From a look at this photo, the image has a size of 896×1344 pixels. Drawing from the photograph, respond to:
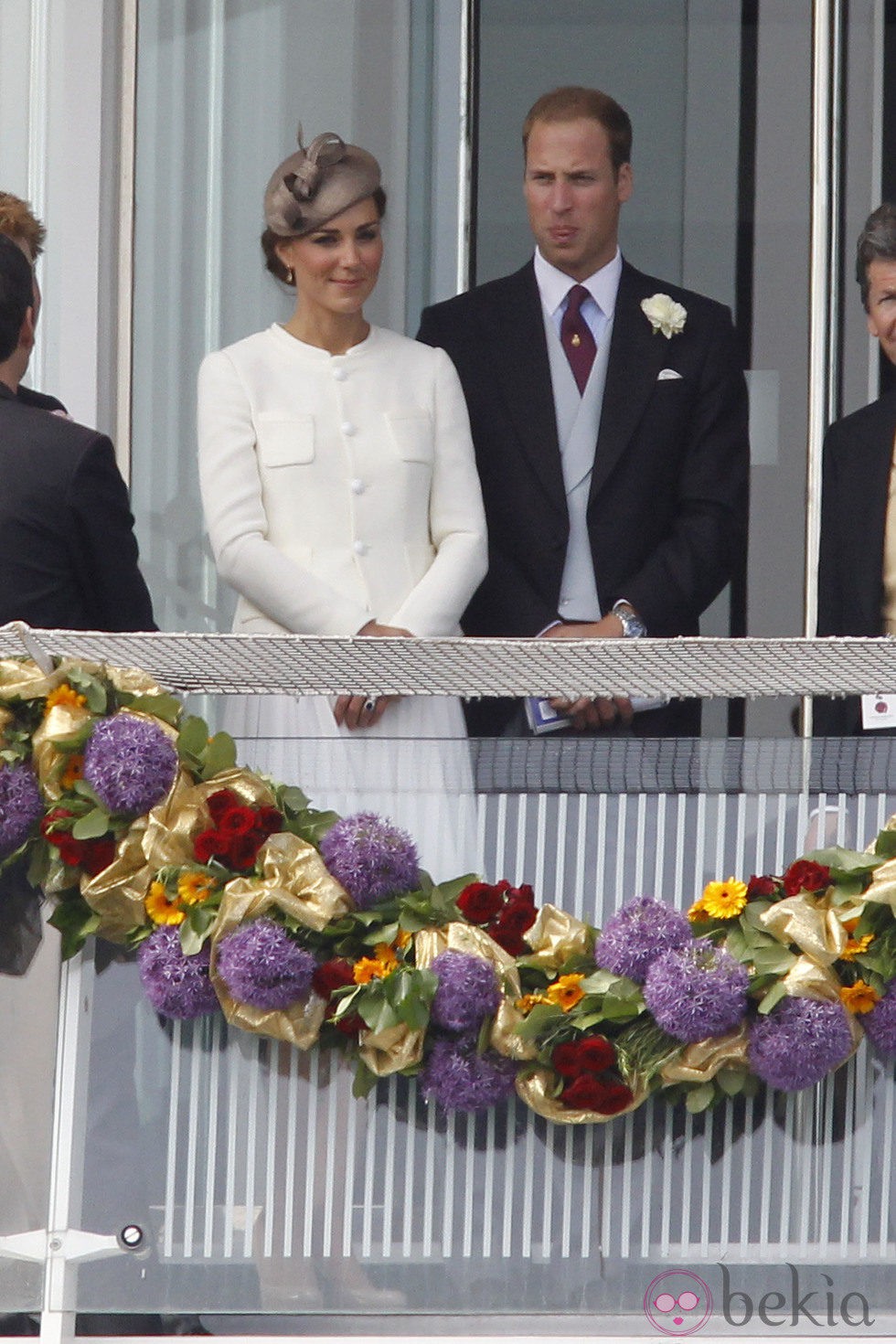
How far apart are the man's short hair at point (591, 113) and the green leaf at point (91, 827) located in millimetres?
1977

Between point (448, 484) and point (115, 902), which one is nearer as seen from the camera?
point (115, 902)

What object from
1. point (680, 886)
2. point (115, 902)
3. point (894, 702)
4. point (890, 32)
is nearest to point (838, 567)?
point (894, 702)

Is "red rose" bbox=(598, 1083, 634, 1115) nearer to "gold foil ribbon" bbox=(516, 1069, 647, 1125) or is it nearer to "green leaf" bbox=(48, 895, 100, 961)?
"gold foil ribbon" bbox=(516, 1069, 647, 1125)

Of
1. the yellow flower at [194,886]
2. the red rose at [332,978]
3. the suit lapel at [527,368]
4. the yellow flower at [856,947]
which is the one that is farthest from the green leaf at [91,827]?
the suit lapel at [527,368]

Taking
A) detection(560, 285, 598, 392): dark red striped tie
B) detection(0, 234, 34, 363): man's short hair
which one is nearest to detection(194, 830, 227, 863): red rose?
detection(0, 234, 34, 363): man's short hair

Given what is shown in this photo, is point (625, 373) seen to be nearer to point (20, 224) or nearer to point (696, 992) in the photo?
point (20, 224)

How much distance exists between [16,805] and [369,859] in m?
0.46

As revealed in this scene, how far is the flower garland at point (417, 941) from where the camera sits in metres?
2.85

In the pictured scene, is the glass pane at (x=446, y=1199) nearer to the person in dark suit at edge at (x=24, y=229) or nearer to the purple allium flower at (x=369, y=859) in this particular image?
the purple allium flower at (x=369, y=859)

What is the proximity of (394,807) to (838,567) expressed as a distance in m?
1.58

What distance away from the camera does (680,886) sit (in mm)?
2990

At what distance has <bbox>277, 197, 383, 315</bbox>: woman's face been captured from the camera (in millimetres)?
4074

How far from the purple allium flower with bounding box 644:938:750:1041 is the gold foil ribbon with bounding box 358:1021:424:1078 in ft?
0.94

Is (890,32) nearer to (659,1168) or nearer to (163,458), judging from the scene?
(163,458)
